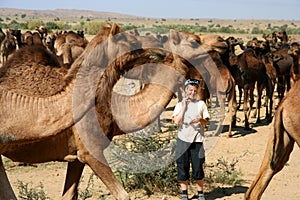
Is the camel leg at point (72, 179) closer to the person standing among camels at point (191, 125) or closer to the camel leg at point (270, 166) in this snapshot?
the person standing among camels at point (191, 125)

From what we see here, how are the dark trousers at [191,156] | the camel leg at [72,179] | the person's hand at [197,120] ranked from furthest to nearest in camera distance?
the dark trousers at [191,156] → the person's hand at [197,120] → the camel leg at [72,179]

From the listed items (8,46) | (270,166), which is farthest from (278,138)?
(8,46)

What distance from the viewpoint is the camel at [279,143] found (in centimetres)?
548

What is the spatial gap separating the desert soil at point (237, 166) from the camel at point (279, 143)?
696mm

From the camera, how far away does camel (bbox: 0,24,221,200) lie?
3.69m

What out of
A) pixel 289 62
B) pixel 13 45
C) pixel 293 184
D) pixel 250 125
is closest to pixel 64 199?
pixel 293 184

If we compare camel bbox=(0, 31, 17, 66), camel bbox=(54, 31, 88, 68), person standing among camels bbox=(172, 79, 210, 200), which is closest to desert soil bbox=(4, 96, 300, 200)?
person standing among camels bbox=(172, 79, 210, 200)

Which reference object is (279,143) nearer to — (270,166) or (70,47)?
(270,166)

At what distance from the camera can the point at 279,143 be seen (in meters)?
5.58

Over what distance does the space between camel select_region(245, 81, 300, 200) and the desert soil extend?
70cm

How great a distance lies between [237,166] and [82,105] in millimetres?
5406

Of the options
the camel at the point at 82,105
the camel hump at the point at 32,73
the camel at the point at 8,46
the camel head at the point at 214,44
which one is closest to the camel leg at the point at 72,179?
the camel at the point at 82,105

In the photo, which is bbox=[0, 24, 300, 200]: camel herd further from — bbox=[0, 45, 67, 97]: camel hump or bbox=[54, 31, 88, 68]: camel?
bbox=[54, 31, 88, 68]: camel

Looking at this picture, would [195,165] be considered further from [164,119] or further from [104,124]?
[164,119]
